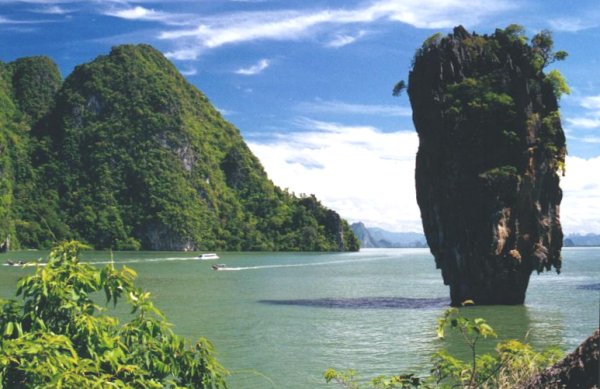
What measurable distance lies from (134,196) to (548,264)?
16824 centimetres

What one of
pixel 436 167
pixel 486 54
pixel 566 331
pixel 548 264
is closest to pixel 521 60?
pixel 486 54

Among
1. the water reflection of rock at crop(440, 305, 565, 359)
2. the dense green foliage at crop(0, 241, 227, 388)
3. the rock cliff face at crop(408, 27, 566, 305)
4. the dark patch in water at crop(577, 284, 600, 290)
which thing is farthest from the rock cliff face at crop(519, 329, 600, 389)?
the dark patch in water at crop(577, 284, 600, 290)

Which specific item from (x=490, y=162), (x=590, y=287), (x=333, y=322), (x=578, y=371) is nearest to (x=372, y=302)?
(x=333, y=322)

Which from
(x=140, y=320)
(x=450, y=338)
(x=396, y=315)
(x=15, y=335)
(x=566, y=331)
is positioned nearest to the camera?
(x=15, y=335)

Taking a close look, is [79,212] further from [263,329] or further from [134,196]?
[263,329]

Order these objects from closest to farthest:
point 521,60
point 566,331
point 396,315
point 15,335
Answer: point 15,335 < point 566,331 < point 396,315 < point 521,60

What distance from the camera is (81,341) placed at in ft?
18.4

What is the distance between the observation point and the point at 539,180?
40594 mm

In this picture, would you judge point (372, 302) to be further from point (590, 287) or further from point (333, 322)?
point (590, 287)

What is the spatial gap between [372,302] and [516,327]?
15.9 metres

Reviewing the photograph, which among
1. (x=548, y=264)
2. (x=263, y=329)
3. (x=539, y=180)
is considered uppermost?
(x=539, y=180)

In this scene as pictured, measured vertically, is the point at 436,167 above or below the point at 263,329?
above

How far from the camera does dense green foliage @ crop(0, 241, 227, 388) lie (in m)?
4.93

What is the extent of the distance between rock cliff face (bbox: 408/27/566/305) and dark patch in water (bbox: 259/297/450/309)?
14.3 ft
